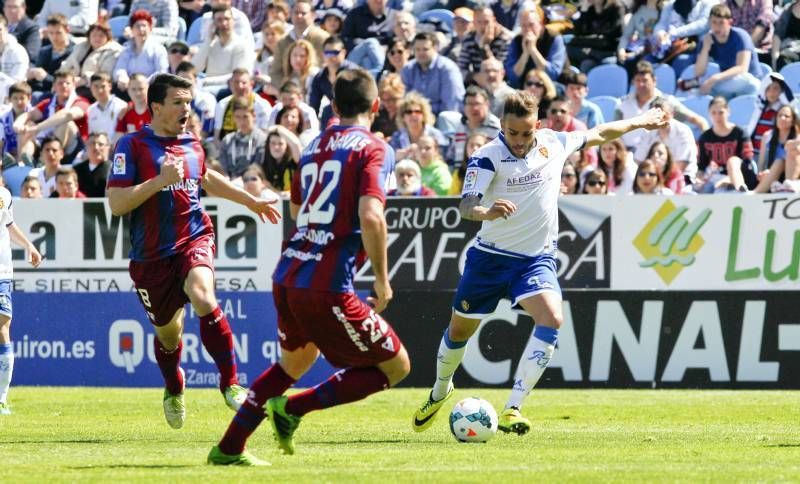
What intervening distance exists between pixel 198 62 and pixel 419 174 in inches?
230

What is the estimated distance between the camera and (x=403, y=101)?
19.1 meters

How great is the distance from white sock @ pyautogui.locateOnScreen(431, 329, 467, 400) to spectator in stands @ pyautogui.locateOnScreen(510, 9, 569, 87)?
376 inches

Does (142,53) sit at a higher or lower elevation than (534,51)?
lower

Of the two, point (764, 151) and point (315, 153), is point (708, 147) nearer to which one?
point (764, 151)

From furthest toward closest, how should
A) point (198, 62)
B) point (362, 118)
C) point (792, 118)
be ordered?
1. point (198, 62)
2. point (792, 118)
3. point (362, 118)

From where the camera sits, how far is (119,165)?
11.1 m

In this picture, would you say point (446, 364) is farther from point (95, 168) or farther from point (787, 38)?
point (787, 38)

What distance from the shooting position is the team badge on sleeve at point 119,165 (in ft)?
36.2

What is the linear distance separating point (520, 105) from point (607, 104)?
10.5 m

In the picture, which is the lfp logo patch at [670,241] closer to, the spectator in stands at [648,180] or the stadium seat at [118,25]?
the spectator in stands at [648,180]

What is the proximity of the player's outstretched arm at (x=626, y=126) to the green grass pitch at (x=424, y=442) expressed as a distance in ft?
7.07

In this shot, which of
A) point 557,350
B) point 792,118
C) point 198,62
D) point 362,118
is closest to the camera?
point 362,118

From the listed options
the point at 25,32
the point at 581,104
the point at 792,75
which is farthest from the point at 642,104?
the point at 25,32

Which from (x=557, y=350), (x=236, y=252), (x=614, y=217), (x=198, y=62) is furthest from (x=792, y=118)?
(x=198, y=62)
